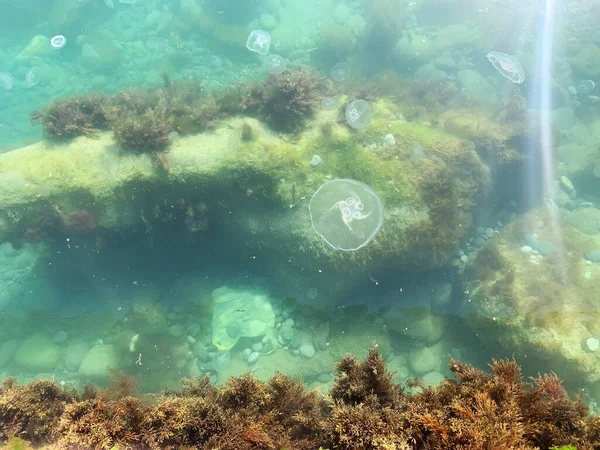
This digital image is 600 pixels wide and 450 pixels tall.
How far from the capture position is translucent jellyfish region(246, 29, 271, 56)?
12.7 m

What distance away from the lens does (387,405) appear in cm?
401

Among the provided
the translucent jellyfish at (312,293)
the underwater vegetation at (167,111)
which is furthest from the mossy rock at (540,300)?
the underwater vegetation at (167,111)

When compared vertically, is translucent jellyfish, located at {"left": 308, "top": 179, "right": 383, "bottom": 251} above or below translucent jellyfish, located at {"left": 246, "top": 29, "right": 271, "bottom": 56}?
below

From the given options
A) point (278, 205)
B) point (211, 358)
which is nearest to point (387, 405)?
point (278, 205)

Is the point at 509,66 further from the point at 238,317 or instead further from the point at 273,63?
the point at 238,317

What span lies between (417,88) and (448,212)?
5.46 meters

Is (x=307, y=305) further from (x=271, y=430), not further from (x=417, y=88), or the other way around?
(x=417, y=88)

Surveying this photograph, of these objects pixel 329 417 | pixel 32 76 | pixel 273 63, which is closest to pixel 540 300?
pixel 329 417

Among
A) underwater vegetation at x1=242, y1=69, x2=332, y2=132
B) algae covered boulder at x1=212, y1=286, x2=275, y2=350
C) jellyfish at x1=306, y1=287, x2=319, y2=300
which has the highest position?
underwater vegetation at x1=242, y1=69, x2=332, y2=132

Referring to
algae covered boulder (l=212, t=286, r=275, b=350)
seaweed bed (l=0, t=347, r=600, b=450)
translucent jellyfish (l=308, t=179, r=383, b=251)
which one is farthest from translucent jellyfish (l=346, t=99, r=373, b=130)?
seaweed bed (l=0, t=347, r=600, b=450)

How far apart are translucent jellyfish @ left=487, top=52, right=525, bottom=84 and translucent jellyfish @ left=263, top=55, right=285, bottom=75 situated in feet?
26.4

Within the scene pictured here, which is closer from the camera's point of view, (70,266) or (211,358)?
(211,358)

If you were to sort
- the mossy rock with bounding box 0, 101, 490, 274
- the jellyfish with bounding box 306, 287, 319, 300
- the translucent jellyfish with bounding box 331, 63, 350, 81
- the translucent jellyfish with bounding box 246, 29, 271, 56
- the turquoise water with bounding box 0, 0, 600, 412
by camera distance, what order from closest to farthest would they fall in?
1. the mossy rock with bounding box 0, 101, 490, 274
2. the turquoise water with bounding box 0, 0, 600, 412
3. the jellyfish with bounding box 306, 287, 319, 300
4. the translucent jellyfish with bounding box 331, 63, 350, 81
5. the translucent jellyfish with bounding box 246, 29, 271, 56

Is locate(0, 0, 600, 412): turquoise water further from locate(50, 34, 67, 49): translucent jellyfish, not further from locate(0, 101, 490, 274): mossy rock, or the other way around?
locate(50, 34, 67, 49): translucent jellyfish
